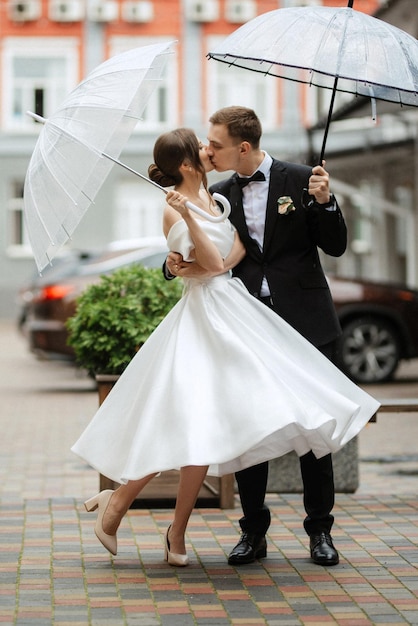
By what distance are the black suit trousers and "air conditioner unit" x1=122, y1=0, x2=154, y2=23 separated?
30528 millimetres

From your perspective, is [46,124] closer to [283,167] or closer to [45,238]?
[45,238]

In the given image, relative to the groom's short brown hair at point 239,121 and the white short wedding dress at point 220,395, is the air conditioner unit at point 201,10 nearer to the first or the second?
the groom's short brown hair at point 239,121

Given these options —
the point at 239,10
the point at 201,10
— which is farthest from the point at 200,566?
the point at 239,10

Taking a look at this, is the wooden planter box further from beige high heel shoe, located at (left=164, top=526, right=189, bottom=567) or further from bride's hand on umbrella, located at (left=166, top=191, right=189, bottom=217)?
bride's hand on umbrella, located at (left=166, top=191, right=189, bottom=217)

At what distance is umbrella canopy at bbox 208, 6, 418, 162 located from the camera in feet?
16.5

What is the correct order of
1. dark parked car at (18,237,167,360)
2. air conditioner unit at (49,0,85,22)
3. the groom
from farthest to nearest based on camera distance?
air conditioner unit at (49,0,85,22) < dark parked car at (18,237,167,360) < the groom

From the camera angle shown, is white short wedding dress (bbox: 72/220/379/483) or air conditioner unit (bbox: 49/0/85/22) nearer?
white short wedding dress (bbox: 72/220/379/483)

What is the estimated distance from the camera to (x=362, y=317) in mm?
14844

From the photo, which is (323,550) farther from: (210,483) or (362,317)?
(362,317)

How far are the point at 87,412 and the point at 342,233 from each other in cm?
777

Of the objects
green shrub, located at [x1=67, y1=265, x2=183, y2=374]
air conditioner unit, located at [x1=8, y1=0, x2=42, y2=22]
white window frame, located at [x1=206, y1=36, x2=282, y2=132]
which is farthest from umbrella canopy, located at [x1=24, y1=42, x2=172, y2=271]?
air conditioner unit, located at [x1=8, y1=0, x2=42, y2=22]

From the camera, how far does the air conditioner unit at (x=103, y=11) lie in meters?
34.7

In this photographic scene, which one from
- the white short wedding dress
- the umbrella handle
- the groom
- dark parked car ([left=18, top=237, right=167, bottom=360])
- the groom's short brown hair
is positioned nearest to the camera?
the white short wedding dress

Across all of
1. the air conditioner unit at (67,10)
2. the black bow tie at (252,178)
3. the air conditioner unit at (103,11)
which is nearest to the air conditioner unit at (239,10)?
the air conditioner unit at (103,11)
